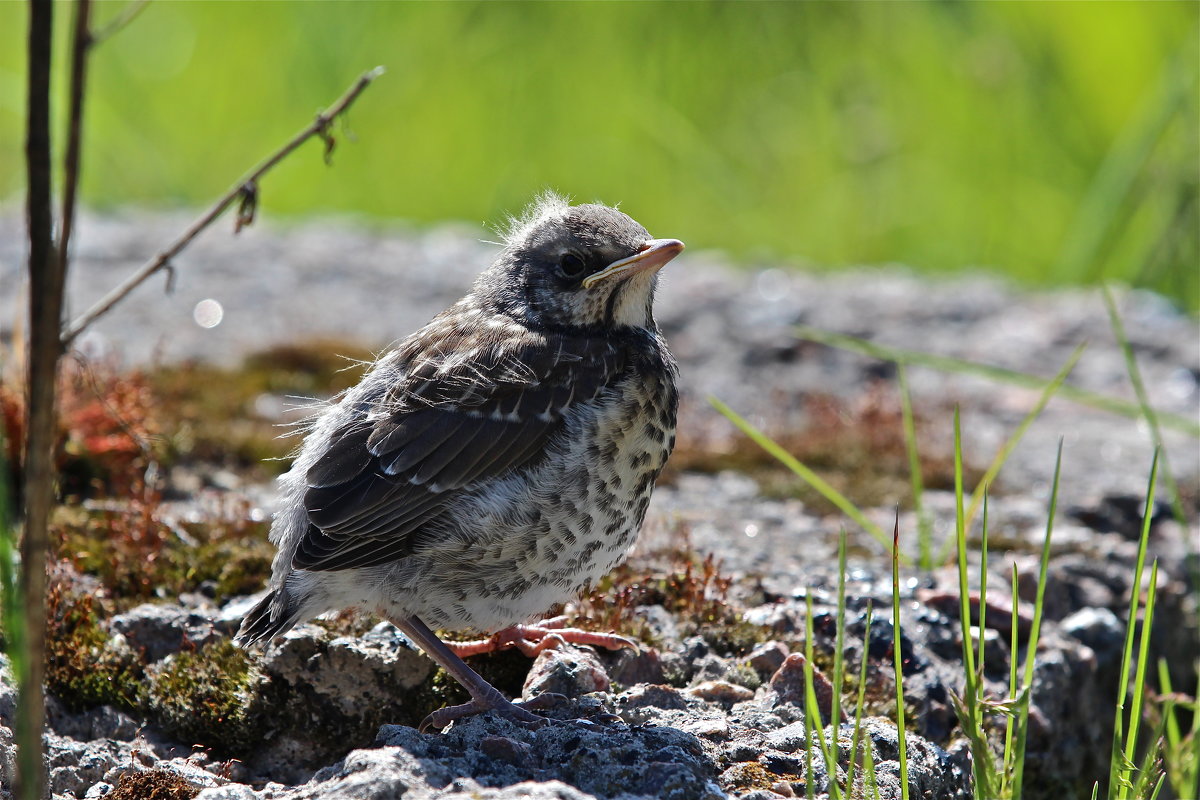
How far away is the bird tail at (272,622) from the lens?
128 inches

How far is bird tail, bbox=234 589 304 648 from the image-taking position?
3.26 m

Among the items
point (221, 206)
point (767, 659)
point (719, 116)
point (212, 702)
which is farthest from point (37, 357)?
point (719, 116)

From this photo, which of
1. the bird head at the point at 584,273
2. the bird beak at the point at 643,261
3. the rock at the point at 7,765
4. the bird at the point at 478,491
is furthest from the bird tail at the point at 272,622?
the bird beak at the point at 643,261

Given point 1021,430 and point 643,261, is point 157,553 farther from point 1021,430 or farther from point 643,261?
point 1021,430

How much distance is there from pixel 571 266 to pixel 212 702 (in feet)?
5.26

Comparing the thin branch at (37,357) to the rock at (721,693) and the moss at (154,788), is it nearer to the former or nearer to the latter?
the moss at (154,788)

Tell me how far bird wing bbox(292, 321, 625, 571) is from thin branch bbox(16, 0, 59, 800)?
1.21 metres

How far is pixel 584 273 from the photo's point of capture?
3.88 metres

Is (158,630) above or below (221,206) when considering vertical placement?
below

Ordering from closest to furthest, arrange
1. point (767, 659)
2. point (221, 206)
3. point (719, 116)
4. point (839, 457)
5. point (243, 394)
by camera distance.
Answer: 1. point (221, 206)
2. point (767, 659)
3. point (839, 457)
4. point (243, 394)
5. point (719, 116)

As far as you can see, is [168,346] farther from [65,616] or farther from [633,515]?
[633,515]

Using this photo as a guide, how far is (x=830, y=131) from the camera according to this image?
30.8 ft

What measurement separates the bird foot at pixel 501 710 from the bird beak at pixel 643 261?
1.24 metres

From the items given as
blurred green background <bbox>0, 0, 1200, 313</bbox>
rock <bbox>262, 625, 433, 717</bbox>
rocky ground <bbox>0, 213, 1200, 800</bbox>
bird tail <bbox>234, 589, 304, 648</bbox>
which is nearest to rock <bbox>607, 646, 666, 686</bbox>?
rocky ground <bbox>0, 213, 1200, 800</bbox>
